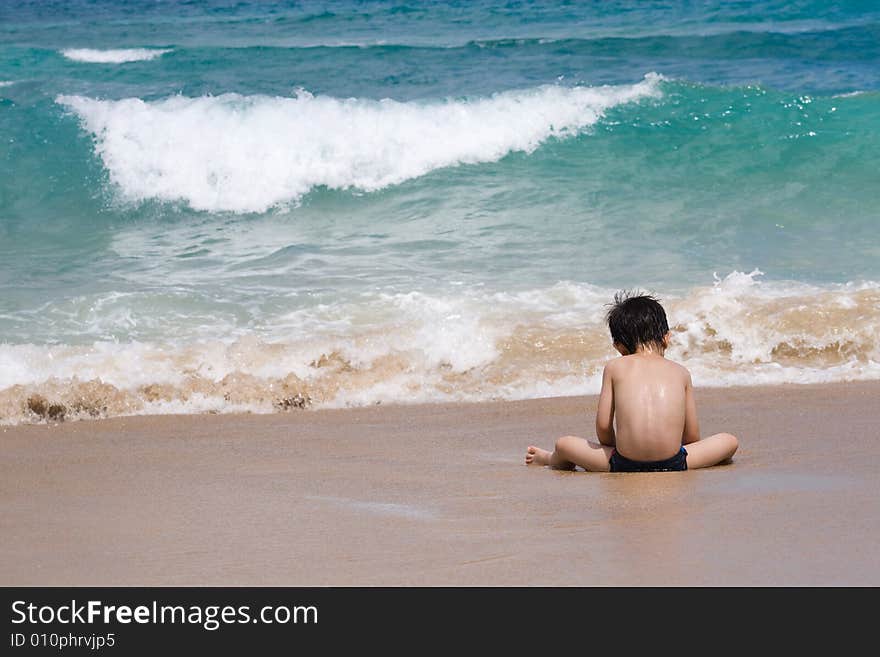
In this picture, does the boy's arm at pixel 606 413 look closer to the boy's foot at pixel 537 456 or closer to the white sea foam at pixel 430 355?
the boy's foot at pixel 537 456

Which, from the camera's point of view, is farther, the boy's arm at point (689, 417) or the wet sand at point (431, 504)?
the boy's arm at point (689, 417)

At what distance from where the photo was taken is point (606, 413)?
4.24 metres

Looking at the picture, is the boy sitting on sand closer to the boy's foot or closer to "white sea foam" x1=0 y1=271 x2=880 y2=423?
the boy's foot

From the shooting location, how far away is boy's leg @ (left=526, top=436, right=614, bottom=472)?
4.23 meters

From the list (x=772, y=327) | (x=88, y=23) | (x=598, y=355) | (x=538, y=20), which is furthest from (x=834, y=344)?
(x=88, y=23)

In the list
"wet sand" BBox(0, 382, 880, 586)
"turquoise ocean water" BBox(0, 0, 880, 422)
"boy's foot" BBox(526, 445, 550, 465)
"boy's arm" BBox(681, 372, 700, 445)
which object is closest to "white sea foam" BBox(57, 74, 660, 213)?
"turquoise ocean water" BBox(0, 0, 880, 422)

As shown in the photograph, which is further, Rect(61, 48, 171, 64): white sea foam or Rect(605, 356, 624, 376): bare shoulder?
Rect(61, 48, 171, 64): white sea foam

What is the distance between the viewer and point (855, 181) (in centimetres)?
1100

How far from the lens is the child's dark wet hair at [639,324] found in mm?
4309

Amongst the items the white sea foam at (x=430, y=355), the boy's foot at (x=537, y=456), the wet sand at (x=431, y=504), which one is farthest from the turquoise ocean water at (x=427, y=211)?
the boy's foot at (x=537, y=456)

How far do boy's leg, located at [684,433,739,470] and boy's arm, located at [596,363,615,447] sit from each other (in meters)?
0.28

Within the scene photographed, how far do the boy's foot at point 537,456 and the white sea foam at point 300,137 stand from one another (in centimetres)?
751

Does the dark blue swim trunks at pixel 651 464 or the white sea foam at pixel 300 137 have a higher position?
the white sea foam at pixel 300 137
